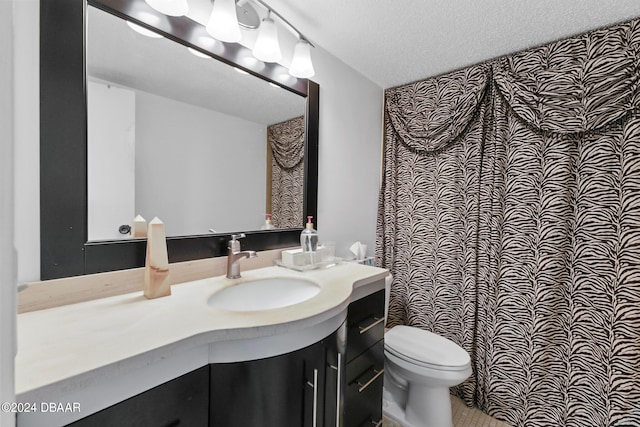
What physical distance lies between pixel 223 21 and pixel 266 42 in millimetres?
225

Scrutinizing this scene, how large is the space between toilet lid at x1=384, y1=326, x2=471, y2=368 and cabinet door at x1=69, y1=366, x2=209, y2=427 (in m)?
1.18

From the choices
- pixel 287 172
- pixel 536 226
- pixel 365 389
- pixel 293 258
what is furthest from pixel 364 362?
pixel 536 226

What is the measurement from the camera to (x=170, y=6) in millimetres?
971

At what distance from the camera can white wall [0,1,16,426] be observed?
0.22m

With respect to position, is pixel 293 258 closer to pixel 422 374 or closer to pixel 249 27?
pixel 422 374

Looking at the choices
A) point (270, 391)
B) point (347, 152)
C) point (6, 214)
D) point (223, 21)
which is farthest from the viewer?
point (347, 152)

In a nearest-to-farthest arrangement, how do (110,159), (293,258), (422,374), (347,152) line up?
(110,159) < (293,258) < (422,374) < (347,152)

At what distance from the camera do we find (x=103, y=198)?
91cm

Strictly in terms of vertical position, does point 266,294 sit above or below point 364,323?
above

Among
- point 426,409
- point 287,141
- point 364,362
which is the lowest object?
point 426,409

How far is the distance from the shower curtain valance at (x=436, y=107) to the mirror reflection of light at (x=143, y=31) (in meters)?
1.68

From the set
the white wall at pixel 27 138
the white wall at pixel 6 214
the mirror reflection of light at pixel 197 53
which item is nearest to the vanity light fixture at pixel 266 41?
the mirror reflection of light at pixel 197 53

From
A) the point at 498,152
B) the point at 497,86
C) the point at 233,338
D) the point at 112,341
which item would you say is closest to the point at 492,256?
the point at 498,152

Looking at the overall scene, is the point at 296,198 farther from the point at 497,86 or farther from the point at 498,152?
the point at 497,86
